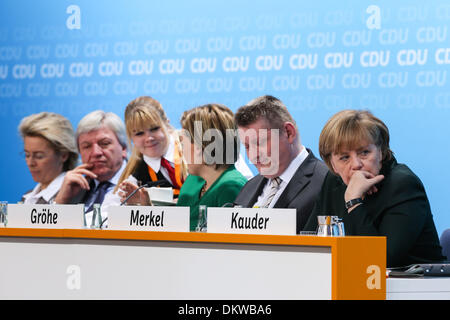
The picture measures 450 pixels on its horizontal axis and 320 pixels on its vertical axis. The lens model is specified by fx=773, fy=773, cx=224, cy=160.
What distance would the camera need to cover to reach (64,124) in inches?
237

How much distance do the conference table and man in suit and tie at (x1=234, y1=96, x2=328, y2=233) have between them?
138cm

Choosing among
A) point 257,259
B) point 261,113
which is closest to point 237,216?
point 257,259

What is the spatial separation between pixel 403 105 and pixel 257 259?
2116 millimetres

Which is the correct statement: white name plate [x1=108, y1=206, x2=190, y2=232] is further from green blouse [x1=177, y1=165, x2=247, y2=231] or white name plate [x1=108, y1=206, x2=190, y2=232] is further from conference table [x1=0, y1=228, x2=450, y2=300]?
green blouse [x1=177, y1=165, x2=247, y2=231]

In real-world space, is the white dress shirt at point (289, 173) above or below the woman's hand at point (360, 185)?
above

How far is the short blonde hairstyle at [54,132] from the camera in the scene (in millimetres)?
6035

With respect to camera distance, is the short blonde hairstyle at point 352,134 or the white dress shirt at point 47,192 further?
the white dress shirt at point 47,192

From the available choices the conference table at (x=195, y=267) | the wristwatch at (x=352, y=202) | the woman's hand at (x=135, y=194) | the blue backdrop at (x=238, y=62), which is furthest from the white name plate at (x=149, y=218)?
the blue backdrop at (x=238, y=62)

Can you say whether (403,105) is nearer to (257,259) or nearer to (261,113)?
(261,113)

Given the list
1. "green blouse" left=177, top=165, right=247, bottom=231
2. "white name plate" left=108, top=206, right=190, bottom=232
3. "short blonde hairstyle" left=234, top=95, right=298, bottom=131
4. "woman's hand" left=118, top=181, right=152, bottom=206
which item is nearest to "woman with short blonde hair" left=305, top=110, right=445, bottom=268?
"short blonde hairstyle" left=234, top=95, right=298, bottom=131

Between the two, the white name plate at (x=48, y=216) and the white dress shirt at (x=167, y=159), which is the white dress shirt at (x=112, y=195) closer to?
the white dress shirt at (x=167, y=159)

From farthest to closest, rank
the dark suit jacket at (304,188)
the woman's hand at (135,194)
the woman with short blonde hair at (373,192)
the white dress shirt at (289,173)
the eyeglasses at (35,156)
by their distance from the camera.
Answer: the eyeglasses at (35,156) → the woman's hand at (135,194) → the white dress shirt at (289,173) → the dark suit jacket at (304,188) → the woman with short blonde hair at (373,192)

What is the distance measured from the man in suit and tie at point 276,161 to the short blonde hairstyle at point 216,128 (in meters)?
0.11

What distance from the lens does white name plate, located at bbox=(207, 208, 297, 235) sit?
114 inches
